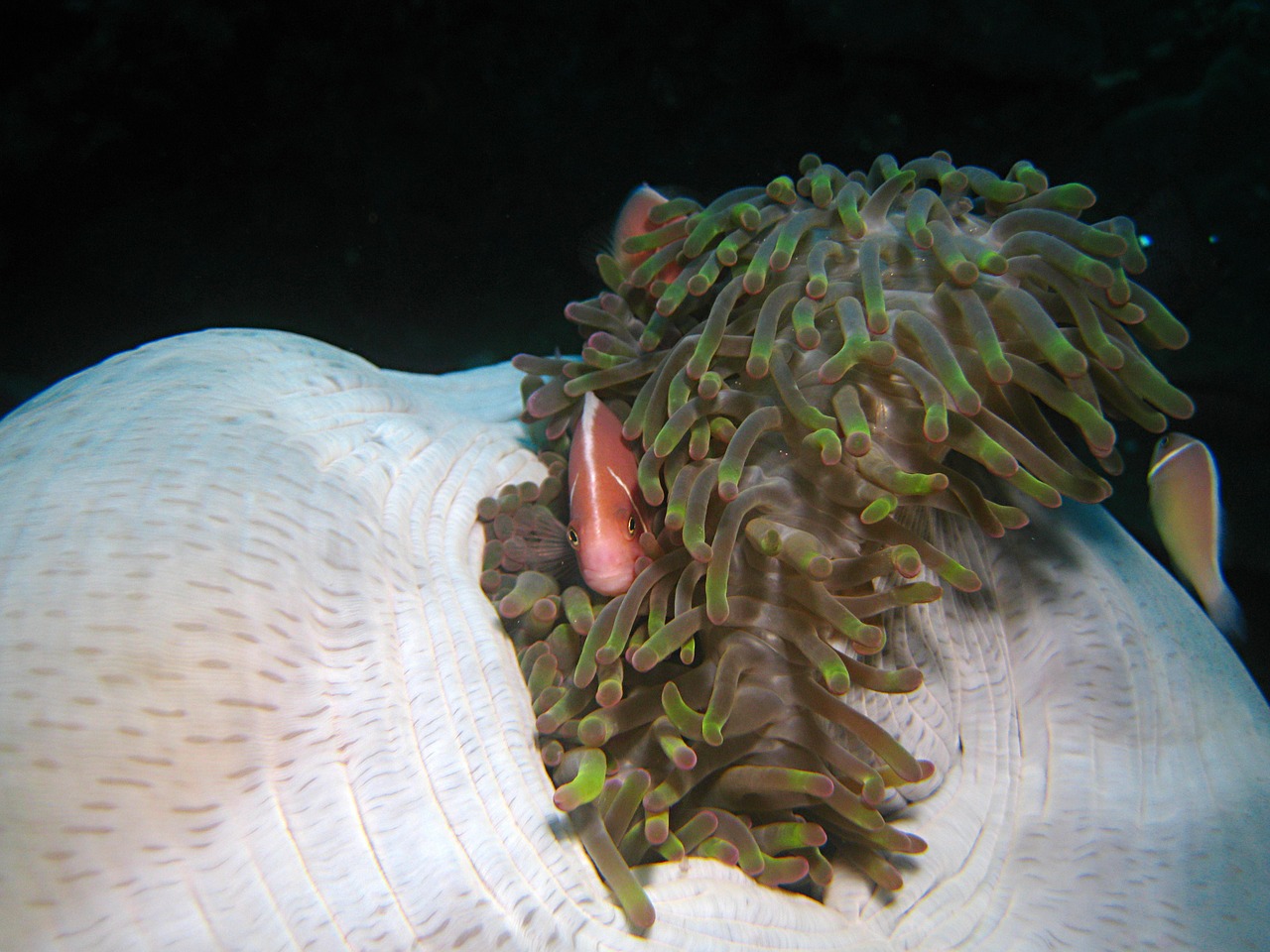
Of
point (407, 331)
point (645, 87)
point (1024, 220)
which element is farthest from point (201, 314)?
point (1024, 220)

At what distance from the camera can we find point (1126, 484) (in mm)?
3559

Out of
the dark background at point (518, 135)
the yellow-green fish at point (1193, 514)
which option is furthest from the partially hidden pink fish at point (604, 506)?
the dark background at point (518, 135)

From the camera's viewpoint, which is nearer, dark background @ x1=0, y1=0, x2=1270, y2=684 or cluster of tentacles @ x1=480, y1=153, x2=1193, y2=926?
cluster of tentacles @ x1=480, y1=153, x2=1193, y2=926

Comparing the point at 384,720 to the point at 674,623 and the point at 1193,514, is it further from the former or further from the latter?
the point at 1193,514

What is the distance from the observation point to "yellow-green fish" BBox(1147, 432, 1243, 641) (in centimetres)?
189

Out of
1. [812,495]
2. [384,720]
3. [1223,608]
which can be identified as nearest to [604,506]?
[812,495]

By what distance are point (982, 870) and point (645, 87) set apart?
3687mm

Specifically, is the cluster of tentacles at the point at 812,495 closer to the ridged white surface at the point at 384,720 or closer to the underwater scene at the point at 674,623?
the underwater scene at the point at 674,623

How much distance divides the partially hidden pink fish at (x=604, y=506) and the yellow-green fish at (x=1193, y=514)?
1449mm

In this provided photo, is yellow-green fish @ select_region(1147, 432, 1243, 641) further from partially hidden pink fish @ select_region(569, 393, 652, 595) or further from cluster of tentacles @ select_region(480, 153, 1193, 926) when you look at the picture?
partially hidden pink fish @ select_region(569, 393, 652, 595)

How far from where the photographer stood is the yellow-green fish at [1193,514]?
1.89 meters

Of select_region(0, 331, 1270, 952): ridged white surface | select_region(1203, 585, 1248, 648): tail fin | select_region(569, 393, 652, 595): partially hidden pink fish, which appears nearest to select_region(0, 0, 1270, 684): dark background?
select_region(1203, 585, 1248, 648): tail fin

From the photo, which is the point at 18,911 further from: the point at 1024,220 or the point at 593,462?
the point at 1024,220

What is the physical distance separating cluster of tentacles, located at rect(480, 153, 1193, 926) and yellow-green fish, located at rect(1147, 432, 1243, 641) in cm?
49
